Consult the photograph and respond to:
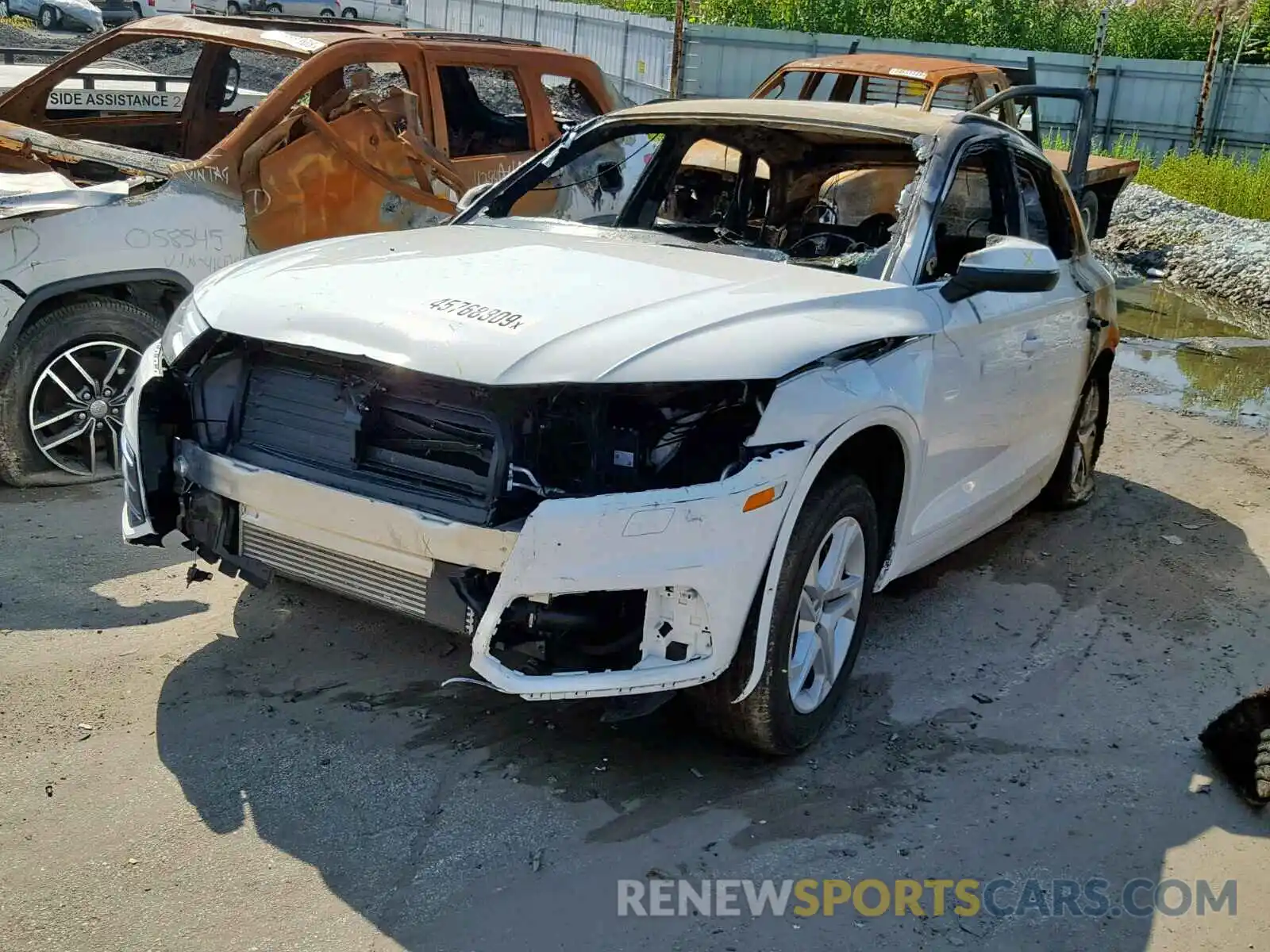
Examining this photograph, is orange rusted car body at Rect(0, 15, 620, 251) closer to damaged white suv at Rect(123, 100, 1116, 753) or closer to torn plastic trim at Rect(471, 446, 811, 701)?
damaged white suv at Rect(123, 100, 1116, 753)

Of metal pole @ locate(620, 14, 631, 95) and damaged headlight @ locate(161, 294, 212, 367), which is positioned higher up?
metal pole @ locate(620, 14, 631, 95)

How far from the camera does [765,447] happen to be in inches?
130

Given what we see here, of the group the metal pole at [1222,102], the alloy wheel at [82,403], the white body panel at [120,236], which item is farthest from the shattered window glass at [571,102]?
the metal pole at [1222,102]

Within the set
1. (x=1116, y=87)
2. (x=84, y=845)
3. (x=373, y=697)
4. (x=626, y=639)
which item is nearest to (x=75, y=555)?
(x=373, y=697)

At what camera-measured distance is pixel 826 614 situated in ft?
12.4

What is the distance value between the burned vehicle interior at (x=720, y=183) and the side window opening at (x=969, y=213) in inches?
11.3

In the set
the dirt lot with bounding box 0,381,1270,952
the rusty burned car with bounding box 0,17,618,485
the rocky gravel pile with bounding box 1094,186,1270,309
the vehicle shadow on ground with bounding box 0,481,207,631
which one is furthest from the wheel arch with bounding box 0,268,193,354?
the rocky gravel pile with bounding box 1094,186,1270,309

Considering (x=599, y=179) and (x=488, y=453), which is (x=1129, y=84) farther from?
(x=488, y=453)

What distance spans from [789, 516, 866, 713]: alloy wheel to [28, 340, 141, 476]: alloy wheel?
3295 millimetres

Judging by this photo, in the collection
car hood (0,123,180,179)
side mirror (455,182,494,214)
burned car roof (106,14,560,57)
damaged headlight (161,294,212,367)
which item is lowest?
damaged headlight (161,294,212,367)

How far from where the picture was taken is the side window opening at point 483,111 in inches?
280

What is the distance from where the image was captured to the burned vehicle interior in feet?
16.6

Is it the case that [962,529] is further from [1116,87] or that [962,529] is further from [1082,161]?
[1116,87]

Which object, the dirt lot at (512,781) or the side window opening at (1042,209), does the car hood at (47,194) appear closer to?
the dirt lot at (512,781)
